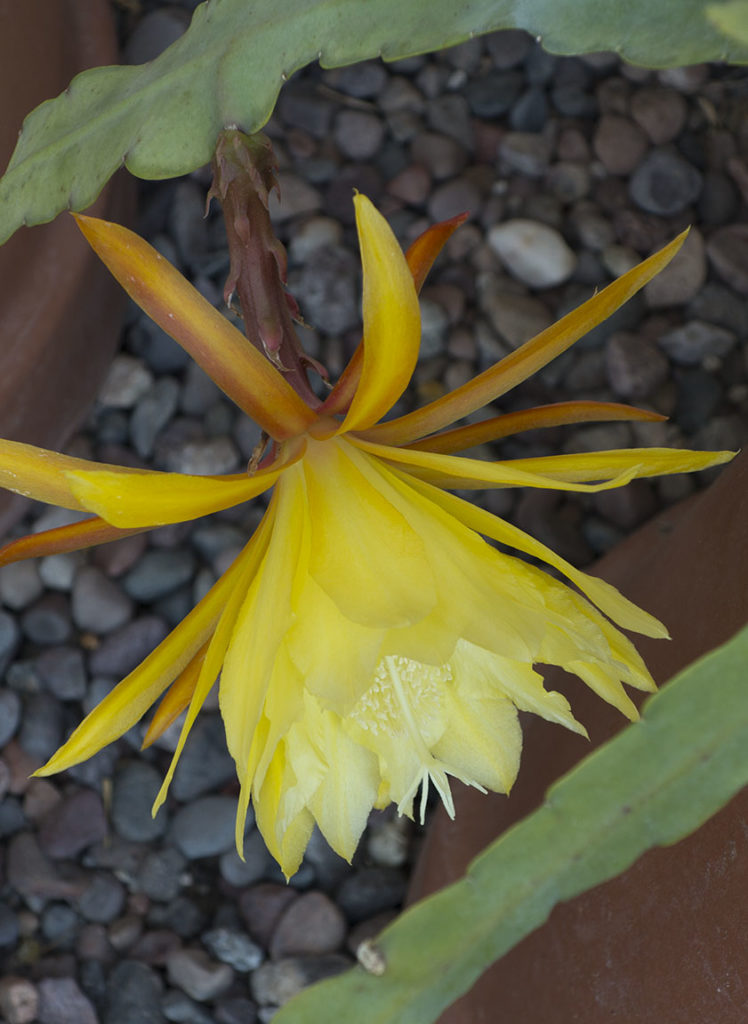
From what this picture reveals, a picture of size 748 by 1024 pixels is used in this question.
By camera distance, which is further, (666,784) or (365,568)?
(365,568)

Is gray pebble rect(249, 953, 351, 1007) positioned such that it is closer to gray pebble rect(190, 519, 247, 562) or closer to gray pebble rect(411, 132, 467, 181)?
gray pebble rect(190, 519, 247, 562)

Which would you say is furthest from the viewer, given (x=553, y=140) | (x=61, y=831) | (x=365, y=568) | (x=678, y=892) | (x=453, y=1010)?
(x=553, y=140)

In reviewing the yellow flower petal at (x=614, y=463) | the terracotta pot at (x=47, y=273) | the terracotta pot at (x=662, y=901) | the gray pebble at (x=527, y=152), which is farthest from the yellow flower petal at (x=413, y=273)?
the gray pebble at (x=527, y=152)

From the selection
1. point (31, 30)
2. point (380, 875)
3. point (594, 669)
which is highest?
point (31, 30)

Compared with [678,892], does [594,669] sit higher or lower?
higher

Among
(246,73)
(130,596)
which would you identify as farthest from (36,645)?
(246,73)

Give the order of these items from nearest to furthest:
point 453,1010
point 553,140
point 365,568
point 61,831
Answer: point 365,568
point 453,1010
point 61,831
point 553,140

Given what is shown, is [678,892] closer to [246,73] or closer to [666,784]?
[666,784]
